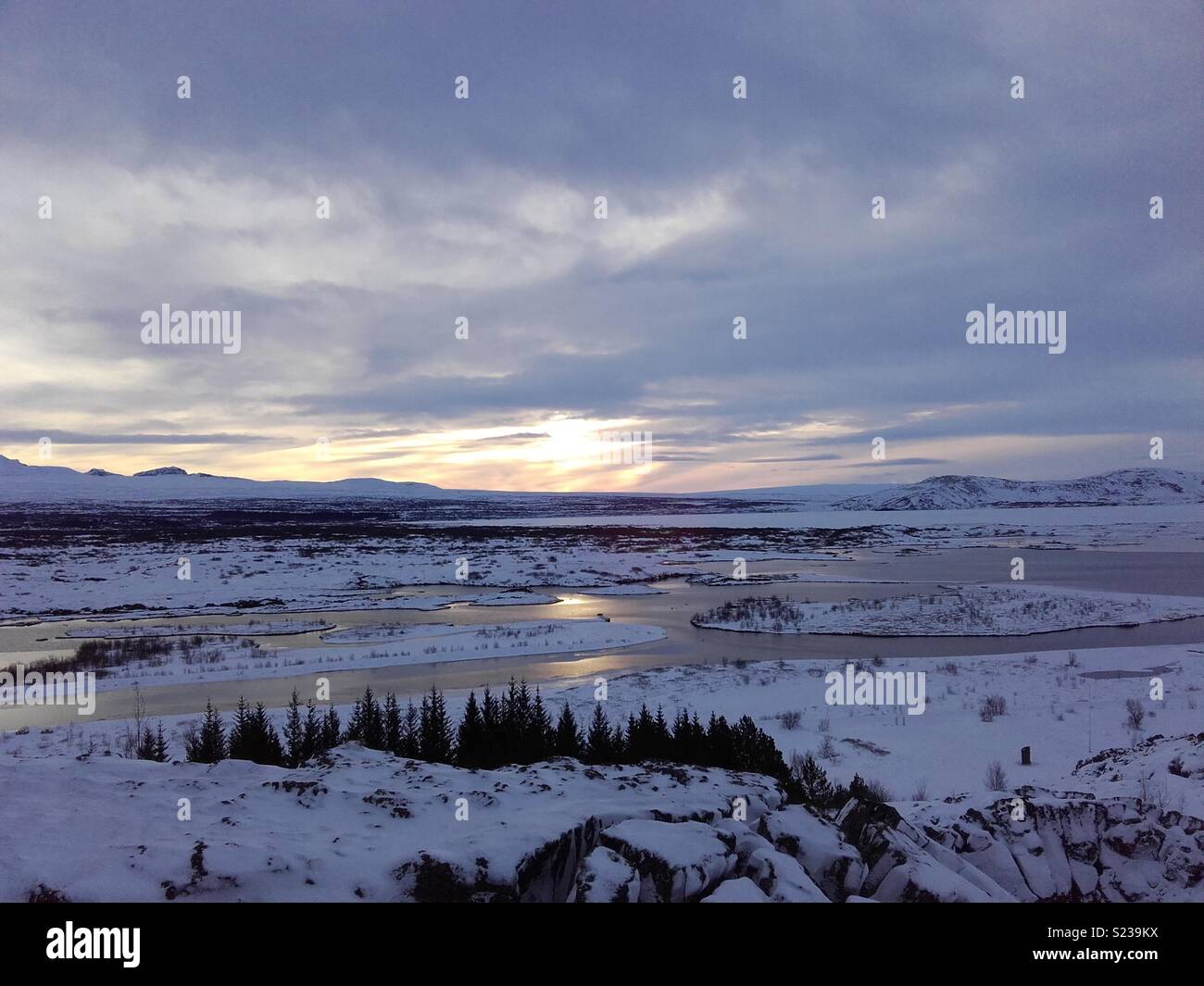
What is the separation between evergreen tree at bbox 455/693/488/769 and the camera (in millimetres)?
10086

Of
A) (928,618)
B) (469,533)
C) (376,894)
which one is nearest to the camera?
(376,894)

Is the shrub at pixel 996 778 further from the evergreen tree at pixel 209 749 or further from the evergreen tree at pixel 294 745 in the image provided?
the evergreen tree at pixel 209 749

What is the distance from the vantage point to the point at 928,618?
29969 millimetres

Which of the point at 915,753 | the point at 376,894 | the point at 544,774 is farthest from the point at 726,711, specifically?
the point at 376,894

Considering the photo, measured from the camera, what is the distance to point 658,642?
26750 millimetres

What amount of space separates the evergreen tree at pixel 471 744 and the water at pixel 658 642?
328 inches

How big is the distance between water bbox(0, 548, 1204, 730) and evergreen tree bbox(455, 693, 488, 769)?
328 inches

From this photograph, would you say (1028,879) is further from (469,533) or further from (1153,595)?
(469,533)

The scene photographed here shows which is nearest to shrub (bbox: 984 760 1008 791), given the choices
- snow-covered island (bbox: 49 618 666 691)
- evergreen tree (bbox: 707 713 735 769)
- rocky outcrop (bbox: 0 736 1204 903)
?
rocky outcrop (bbox: 0 736 1204 903)

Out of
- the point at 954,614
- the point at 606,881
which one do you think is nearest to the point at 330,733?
the point at 606,881

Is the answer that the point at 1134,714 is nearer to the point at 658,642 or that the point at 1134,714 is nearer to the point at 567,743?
the point at 567,743

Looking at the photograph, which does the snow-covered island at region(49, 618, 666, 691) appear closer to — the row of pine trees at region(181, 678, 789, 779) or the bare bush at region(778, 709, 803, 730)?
the row of pine trees at region(181, 678, 789, 779)
